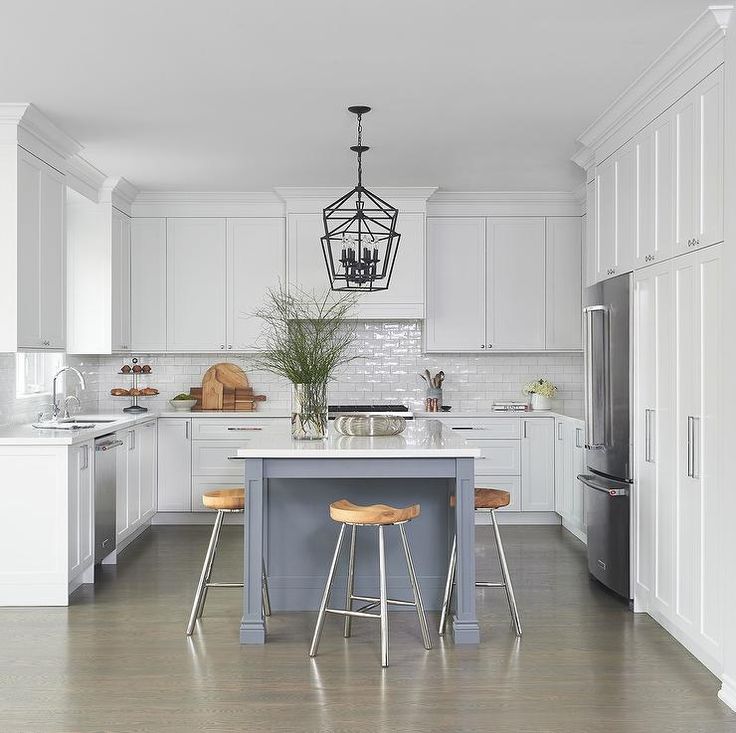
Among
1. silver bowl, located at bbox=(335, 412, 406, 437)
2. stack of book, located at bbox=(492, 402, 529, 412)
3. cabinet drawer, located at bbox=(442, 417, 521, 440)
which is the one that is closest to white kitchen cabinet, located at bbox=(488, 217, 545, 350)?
stack of book, located at bbox=(492, 402, 529, 412)

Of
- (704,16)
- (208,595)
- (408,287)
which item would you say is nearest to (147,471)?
(208,595)

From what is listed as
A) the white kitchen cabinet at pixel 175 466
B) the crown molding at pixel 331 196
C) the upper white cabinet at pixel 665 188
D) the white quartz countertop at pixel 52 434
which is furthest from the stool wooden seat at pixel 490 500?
the white kitchen cabinet at pixel 175 466

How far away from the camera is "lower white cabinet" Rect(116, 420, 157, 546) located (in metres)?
5.78

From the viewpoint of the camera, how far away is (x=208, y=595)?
479 cm

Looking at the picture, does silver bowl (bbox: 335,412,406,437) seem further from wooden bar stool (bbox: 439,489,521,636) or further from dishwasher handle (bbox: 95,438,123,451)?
dishwasher handle (bbox: 95,438,123,451)

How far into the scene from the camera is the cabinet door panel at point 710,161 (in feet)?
11.2

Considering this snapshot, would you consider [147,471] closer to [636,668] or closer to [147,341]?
[147,341]

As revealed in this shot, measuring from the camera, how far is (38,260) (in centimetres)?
497

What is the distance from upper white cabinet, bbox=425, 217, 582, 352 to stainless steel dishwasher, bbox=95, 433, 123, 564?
112 inches

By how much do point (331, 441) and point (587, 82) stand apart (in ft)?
7.48

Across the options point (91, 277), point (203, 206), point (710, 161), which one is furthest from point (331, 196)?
point (710, 161)

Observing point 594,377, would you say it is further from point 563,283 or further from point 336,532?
point 563,283

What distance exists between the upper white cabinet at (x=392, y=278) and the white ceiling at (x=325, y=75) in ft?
2.70

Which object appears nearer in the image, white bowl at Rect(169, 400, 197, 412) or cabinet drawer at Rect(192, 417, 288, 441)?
cabinet drawer at Rect(192, 417, 288, 441)
